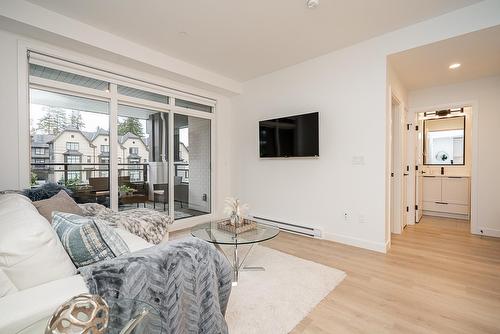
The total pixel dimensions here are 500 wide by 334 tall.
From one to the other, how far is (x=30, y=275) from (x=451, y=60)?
14.8 feet

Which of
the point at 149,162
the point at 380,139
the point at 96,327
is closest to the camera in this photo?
the point at 96,327

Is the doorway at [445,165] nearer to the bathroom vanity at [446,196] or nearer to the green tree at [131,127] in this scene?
the bathroom vanity at [446,196]

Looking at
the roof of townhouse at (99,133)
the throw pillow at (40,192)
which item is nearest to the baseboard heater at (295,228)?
the roof of townhouse at (99,133)

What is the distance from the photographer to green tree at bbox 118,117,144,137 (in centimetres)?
343

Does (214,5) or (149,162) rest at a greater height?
(214,5)

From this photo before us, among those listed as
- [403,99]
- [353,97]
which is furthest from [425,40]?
[403,99]

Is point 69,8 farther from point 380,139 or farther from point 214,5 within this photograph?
point 380,139

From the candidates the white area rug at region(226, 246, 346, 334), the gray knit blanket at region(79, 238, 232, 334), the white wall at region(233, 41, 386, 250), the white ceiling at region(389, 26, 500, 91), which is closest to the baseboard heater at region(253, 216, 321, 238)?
the white wall at region(233, 41, 386, 250)

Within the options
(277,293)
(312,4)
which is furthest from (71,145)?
(312,4)

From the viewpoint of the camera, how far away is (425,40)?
2.64 meters

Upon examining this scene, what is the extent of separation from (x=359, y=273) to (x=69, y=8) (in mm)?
4088

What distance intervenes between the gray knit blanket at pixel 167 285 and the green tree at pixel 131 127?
111 inches

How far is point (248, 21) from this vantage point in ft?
8.71

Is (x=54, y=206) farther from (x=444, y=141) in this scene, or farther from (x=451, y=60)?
(x=444, y=141)
